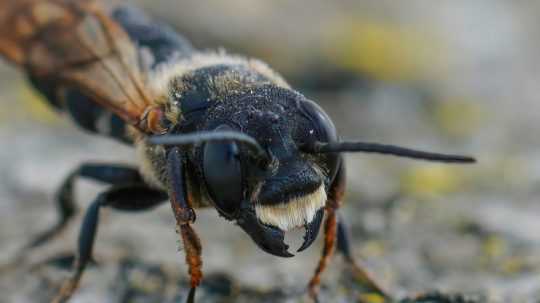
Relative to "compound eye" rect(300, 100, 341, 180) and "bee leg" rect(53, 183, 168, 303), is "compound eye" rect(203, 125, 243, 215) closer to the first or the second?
"compound eye" rect(300, 100, 341, 180)

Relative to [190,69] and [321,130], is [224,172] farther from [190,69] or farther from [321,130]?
[190,69]

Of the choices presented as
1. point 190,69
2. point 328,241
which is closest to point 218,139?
point 328,241

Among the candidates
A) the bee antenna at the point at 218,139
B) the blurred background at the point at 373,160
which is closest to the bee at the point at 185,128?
the bee antenna at the point at 218,139

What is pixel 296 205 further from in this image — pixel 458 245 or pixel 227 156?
pixel 458 245

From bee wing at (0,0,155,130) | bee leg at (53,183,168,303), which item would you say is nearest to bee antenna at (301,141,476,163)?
bee wing at (0,0,155,130)

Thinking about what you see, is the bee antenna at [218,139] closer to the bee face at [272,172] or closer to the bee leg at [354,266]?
the bee face at [272,172]

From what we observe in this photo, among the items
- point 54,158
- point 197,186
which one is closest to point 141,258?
point 197,186

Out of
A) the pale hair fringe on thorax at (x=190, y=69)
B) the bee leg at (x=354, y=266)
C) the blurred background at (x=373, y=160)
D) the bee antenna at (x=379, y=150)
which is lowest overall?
the blurred background at (x=373, y=160)
